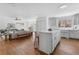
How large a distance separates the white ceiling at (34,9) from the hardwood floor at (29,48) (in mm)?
619

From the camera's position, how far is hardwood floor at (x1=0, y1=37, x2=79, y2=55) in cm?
203

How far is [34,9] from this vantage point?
2061 millimetres

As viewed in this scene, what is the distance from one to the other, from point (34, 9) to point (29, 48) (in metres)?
0.89

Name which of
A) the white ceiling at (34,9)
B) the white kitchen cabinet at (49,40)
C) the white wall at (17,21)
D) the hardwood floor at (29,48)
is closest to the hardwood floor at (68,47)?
the hardwood floor at (29,48)

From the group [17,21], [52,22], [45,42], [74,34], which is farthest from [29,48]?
[74,34]

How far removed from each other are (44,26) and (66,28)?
1.69 ft

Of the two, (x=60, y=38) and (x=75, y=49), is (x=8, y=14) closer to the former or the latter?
(x=60, y=38)

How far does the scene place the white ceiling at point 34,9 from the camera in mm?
1993

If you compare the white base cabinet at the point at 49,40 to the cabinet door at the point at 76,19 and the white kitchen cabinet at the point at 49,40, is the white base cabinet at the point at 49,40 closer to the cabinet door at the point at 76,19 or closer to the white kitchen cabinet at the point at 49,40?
the white kitchen cabinet at the point at 49,40

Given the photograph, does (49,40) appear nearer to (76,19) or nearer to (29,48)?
(29,48)

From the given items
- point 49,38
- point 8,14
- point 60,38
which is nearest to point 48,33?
point 49,38

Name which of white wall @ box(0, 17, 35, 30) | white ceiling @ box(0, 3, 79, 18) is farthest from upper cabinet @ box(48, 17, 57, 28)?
white wall @ box(0, 17, 35, 30)

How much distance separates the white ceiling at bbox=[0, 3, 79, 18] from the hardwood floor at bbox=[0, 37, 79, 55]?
619mm

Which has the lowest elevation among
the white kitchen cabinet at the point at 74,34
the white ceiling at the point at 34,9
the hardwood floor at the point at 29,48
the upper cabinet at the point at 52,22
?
the hardwood floor at the point at 29,48
